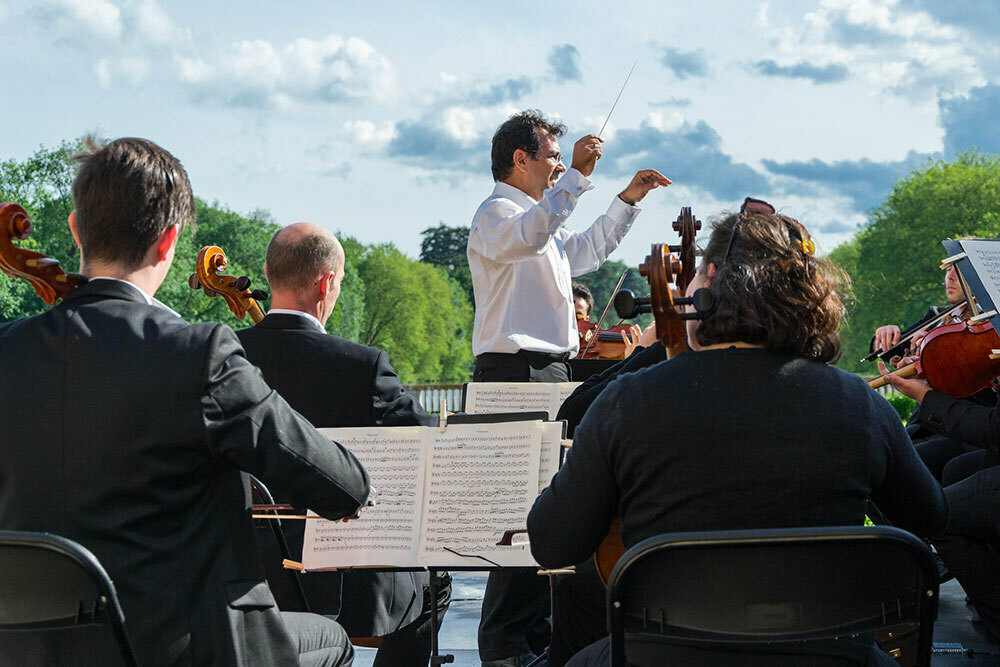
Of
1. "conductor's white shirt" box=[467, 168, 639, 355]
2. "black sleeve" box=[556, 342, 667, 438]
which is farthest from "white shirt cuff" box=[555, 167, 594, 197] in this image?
→ "black sleeve" box=[556, 342, 667, 438]

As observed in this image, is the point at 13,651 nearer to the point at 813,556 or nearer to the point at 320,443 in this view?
the point at 320,443

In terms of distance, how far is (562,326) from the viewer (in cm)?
474

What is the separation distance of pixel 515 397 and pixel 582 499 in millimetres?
1752

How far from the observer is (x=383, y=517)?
2.71m

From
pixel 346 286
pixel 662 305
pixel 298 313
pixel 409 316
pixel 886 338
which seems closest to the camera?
pixel 662 305

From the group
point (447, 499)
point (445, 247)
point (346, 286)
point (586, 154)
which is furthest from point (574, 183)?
point (445, 247)

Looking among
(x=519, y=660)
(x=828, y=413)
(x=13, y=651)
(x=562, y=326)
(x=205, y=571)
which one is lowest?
(x=519, y=660)

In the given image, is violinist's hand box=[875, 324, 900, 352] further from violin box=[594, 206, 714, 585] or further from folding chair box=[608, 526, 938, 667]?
folding chair box=[608, 526, 938, 667]

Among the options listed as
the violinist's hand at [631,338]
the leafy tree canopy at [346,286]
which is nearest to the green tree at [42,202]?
the leafy tree canopy at [346,286]

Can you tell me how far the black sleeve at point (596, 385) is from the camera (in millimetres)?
3016

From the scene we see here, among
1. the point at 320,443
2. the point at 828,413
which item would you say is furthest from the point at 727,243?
the point at 320,443

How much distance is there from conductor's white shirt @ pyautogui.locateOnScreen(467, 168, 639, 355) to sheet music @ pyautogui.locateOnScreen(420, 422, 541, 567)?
5.97 feet

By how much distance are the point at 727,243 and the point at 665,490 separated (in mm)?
543

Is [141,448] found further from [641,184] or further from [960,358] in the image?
[641,184]
